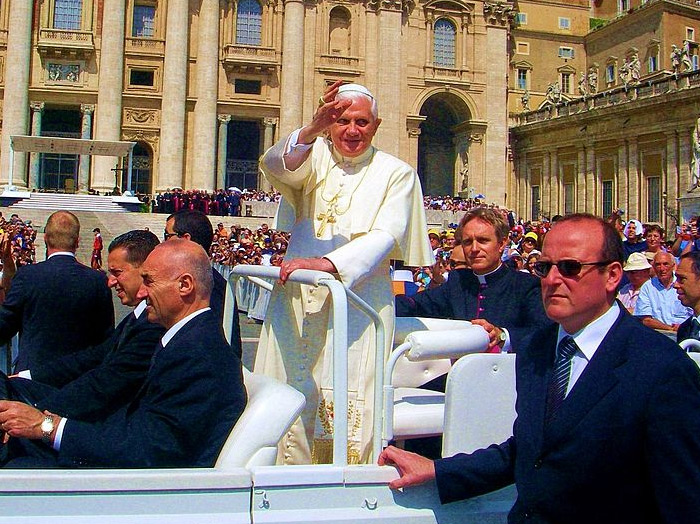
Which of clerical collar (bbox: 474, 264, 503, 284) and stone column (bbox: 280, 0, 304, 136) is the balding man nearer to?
clerical collar (bbox: 474, 264, 503, 284)

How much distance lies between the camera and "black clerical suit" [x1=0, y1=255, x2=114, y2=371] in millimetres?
4652

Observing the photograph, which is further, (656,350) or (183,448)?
(183,448)

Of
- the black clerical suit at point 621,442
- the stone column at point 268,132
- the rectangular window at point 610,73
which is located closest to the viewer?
the black clerical suit at point 621,442

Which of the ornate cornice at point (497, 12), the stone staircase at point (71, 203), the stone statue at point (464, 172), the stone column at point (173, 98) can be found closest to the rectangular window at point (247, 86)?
the stone column at point (173, 98)

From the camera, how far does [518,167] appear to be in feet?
149

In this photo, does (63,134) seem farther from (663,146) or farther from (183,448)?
(183,448)

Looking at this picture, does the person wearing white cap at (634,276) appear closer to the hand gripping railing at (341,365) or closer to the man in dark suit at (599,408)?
the hand gripping railing at (341,365)

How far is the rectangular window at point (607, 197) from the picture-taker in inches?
1485

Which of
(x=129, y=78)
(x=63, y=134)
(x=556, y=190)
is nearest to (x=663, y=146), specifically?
(x=556, y=190)

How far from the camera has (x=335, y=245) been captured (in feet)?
12.6

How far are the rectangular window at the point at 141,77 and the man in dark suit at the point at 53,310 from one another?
125 feet

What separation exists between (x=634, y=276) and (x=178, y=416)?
642 centimetres

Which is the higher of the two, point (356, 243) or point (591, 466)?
point (356, 243)

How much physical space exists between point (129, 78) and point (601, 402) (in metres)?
41.6
